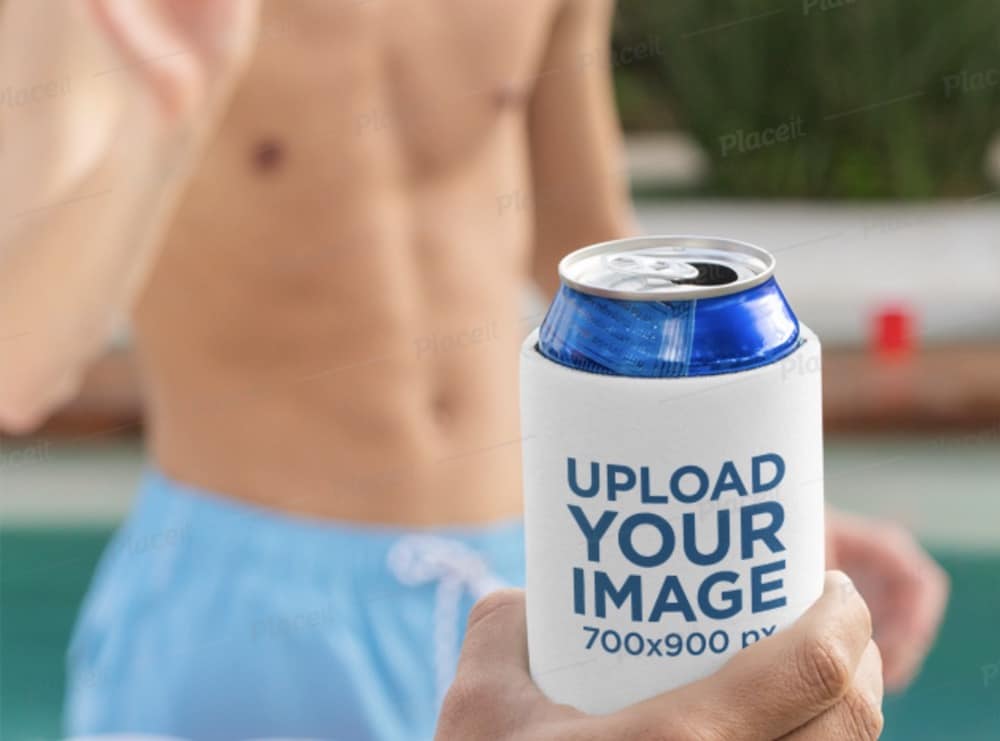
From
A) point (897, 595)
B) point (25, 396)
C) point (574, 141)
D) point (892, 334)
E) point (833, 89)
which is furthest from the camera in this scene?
point (833, 89)

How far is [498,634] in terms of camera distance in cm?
65

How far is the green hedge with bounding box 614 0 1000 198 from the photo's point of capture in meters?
4.06

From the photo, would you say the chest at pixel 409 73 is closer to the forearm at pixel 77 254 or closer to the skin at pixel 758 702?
the forearm at pixel 77 254

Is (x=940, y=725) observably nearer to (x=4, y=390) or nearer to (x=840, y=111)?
(x=840, y=111)

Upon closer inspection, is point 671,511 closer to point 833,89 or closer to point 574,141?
point 574,141

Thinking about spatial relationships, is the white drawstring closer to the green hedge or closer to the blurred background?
the blurred background

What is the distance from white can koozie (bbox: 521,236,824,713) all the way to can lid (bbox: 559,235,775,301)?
0.09ft

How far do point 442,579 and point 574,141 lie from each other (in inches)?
14.0

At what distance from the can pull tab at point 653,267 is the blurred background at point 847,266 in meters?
1.94

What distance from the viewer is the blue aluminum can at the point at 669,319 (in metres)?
0.55

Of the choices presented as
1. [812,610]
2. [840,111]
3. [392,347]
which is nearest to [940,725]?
[840,111]

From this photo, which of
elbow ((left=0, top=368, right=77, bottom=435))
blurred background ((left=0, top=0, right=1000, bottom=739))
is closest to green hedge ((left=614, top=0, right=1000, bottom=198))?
blurred background ((left=0, top=0, right=1000, bottom=739))

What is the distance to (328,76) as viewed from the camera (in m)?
1.29

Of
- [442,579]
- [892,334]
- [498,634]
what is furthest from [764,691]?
[892,334]
